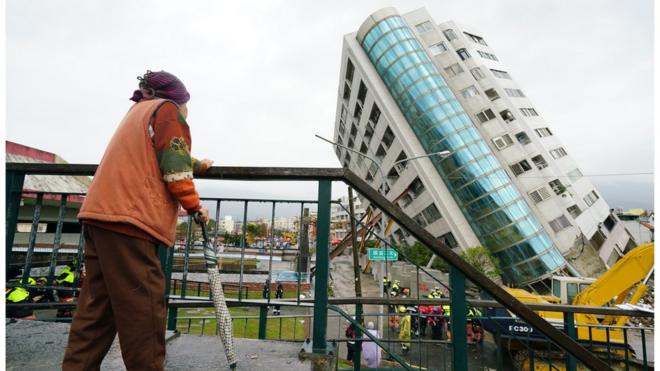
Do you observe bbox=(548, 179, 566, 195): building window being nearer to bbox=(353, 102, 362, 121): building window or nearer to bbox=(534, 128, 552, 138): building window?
bbox=(534, 128, 552, 138): building window

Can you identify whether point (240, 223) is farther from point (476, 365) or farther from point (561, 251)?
point (561, 251)

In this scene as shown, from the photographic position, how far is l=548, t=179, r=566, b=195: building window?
2600cm

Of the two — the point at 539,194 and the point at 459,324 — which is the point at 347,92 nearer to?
the point at 539,194

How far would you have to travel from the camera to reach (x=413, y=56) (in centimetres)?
2806

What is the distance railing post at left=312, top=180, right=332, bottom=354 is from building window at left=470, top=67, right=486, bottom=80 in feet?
110

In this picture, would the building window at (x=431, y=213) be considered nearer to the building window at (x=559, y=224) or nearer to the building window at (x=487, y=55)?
the building window at (x=559, y=224)

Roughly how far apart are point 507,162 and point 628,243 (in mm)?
17904

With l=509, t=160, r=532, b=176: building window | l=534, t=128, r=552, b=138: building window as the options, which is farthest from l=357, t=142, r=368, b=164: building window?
l=534, t=128, r=552, b=138: building window

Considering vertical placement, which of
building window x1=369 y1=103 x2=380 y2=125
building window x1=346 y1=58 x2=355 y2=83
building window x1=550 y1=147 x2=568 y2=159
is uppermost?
building window x1=346 y1=58 x2=355 y2=83

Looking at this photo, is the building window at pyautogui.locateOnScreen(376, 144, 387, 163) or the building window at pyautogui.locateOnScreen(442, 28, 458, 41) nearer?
the building window at pyautogui.locateOnScreen(442, 28, 458, 41)

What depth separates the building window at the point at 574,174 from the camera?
98.4 feet

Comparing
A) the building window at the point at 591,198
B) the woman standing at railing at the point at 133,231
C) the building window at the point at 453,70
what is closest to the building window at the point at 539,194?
the building window at the point at 591,198

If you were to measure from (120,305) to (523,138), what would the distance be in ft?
106

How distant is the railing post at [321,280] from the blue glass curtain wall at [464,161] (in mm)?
24418
